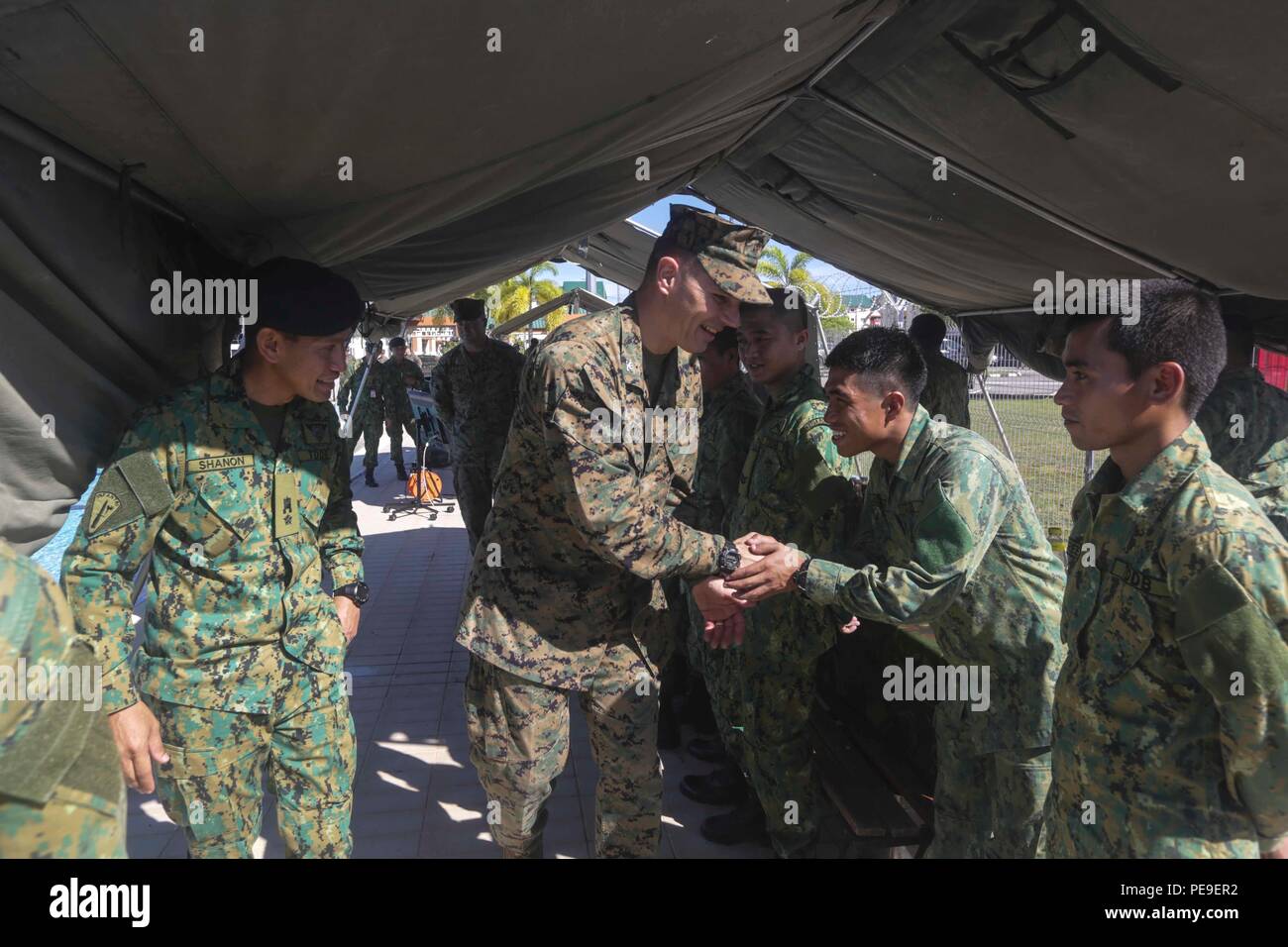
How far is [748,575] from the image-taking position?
96.1 inches

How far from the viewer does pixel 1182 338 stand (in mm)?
1633

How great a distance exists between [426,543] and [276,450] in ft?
21.5

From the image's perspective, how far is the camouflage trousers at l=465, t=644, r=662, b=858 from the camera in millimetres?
2404

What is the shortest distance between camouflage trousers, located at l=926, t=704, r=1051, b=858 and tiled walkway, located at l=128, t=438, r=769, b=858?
3.35 feet

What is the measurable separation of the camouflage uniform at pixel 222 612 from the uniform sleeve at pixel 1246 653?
2159 mm

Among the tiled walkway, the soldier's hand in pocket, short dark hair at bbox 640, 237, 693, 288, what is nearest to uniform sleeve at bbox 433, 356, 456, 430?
the tiled walkway

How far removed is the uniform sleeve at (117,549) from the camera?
74.4 inches

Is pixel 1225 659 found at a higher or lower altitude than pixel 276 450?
lower

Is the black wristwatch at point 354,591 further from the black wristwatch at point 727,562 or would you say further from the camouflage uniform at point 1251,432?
the camouflage uniform at point 1251,432

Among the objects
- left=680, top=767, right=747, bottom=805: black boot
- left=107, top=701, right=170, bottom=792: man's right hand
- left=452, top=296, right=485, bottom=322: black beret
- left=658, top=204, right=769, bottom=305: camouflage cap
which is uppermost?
left=452, top=296, right=485, bottom=322: black beret

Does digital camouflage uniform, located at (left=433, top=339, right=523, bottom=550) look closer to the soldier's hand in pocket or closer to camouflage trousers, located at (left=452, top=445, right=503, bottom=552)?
camouflage trousers, located at (left=452, top=445, right=503, bottom=552)

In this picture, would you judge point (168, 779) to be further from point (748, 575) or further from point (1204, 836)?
point (1204, 836)

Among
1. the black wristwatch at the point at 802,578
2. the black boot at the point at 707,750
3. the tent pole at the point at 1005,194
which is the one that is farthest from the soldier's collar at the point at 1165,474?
the black boot at the point at 707,750

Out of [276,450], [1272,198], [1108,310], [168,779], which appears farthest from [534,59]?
[1272,198]
